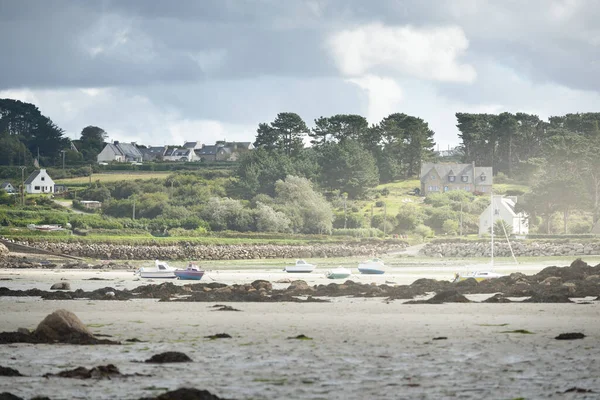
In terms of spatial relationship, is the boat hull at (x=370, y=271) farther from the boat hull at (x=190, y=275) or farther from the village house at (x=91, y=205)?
the village house at (x=91, y=205)

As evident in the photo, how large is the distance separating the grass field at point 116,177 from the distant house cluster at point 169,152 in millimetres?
29969

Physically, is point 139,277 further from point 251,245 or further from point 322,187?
point 322,187

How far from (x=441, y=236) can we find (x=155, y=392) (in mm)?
90606

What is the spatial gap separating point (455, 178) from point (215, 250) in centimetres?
6641

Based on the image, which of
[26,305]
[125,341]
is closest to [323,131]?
[26,305]

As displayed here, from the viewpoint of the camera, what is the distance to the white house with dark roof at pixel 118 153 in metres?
168

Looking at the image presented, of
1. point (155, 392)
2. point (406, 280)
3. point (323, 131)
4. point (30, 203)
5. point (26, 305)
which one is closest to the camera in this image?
point (155, 392)

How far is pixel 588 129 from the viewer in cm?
16825

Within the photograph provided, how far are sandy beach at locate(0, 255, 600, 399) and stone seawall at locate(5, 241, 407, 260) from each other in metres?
46.5

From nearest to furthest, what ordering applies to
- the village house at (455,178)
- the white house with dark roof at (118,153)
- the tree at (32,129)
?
the village house at (455,178) → the tree at (32,129) → the white house with dark roof at (118,153)

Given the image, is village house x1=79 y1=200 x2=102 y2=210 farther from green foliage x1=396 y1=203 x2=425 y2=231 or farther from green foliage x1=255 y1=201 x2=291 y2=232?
green foliage x1=396 y1=203 x2=425 y2=231

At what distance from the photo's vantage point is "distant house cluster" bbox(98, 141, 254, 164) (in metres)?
169

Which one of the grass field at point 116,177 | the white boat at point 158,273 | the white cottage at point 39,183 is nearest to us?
the white boat at point 158,273

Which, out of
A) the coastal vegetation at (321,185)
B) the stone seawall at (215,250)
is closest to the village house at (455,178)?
the coastal vegetation at (321,185)
